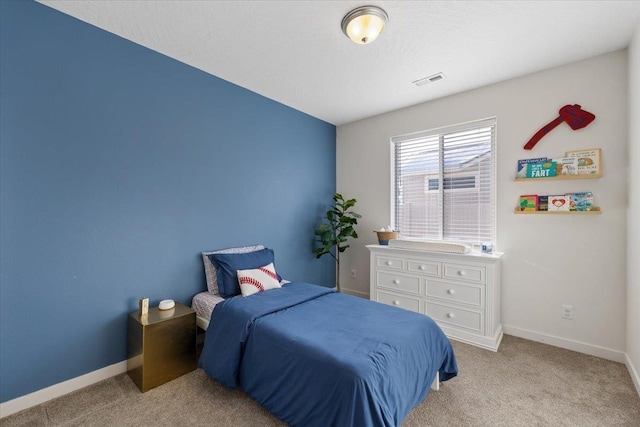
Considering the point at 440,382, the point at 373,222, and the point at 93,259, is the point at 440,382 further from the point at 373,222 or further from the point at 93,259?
the point at 93,259

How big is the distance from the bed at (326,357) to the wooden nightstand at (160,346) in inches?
8.2

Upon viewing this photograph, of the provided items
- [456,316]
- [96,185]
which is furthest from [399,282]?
[96,185]

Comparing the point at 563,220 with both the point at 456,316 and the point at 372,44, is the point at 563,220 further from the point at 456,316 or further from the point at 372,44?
the point at 372,44

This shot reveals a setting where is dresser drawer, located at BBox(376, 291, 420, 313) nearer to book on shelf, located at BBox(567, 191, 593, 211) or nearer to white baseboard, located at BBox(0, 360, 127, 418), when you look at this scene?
book on shelf, located at BBox(567, 191, 593, 211)

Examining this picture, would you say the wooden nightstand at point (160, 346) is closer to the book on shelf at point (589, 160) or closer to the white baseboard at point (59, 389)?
the white baseboard at point (59, 389)

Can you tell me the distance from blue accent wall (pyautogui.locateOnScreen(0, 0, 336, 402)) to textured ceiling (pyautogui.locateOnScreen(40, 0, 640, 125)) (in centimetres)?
24

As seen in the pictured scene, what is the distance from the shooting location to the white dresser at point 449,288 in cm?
272

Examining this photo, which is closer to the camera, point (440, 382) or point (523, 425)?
point (523, 425)

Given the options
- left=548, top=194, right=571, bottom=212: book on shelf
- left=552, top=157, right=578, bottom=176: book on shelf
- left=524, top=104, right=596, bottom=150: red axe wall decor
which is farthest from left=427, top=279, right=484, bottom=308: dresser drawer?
left=524, top=104, right=596, bottom=150: red axe wall decor

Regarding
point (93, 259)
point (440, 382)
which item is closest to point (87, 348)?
point (93, 259)

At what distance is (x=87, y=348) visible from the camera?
2.11 m

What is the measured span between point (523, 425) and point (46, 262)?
10.9ft

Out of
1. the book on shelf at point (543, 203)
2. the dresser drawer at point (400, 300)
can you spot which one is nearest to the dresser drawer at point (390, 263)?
the dresser drawer at point (400, 300)

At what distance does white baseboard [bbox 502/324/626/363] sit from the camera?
2436 millimetres
